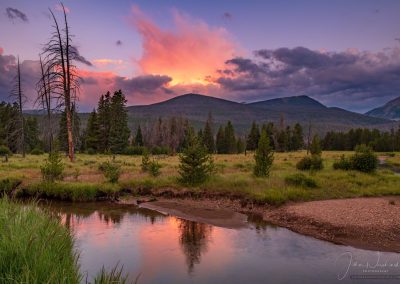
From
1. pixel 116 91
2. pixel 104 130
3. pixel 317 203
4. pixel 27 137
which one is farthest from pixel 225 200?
pixel 27 137

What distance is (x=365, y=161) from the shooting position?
34625 mm

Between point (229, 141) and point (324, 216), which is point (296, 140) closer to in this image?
point (229, 141)

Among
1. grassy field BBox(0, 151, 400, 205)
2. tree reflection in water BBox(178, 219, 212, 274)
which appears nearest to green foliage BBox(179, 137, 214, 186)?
grassy field BBox(0, 151, 400, 205)

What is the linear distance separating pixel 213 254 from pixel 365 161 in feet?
81.8

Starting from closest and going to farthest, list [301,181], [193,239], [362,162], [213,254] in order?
[213,254] → [193,239] → [301,181] → [362,162]

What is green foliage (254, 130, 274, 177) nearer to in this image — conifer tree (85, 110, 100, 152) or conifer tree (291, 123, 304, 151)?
conifer tree (85, 110, 100, 152)

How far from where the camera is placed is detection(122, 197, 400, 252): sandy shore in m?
→ 17.0

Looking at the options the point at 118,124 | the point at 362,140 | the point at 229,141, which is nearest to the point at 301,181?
the point at 118,124

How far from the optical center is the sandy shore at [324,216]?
17016 mm

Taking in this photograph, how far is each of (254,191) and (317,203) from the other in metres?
4.22

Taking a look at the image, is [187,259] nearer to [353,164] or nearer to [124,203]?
[124,203]

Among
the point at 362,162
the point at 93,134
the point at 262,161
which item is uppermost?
the point at 93,134

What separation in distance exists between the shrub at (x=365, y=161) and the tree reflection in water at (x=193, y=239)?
21.0 m

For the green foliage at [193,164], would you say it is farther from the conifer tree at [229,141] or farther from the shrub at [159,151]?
the conifer tree at [229,141]
